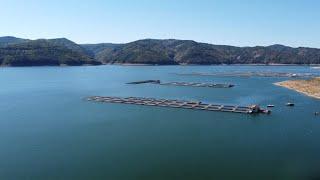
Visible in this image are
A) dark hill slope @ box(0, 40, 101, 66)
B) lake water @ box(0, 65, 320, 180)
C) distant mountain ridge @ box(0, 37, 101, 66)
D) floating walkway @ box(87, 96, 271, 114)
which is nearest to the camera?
lake water @ box(0, 65, 320, 180)

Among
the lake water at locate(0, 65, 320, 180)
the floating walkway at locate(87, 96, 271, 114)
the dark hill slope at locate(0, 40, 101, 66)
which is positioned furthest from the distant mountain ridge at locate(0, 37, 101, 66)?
the lake water at locate(0, 65, 320, 180)

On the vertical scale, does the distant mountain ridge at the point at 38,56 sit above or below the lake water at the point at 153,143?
above

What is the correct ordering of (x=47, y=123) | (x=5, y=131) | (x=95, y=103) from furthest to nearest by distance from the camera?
(x=95, y=103) → (x=47, y=123) → (x=5, y=131)

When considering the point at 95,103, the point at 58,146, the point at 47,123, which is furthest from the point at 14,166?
the point at 95,103

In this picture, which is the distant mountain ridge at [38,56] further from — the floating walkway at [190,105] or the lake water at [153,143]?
the lake water at [153,143]

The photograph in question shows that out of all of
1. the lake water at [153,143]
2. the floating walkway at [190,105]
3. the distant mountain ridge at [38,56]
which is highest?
the distant mountain ridge at [38,56]

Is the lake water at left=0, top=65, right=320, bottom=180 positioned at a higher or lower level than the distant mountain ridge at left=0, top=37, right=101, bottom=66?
lower

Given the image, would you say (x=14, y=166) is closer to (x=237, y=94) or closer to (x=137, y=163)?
(x=137, y=163)

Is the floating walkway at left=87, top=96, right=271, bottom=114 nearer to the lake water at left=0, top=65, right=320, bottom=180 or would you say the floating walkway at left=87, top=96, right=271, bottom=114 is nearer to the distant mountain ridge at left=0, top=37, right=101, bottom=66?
the lake water at left=0, top=65, right=320, bottom=180

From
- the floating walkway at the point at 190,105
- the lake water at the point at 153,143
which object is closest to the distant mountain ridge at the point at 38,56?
the floating walkway at the point at 190,105

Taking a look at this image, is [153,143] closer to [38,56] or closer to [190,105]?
[190,105]

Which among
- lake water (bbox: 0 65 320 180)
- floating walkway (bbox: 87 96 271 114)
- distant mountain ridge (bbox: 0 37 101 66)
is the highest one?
distant mountain ridge (bbox: 0 37 101 66)
